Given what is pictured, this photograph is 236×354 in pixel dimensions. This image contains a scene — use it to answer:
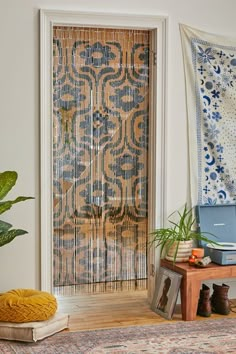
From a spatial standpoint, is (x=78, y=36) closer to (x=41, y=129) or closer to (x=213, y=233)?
(x=41, y=129)

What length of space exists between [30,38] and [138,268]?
2.01 m

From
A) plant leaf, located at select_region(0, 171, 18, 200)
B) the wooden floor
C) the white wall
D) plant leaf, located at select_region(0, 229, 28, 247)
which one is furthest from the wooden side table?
plant leaf, located at select_region(0, 171, 18, 200)

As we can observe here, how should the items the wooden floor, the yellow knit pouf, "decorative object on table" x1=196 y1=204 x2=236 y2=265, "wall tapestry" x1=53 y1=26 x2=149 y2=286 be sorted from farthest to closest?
"decorative object on table" x1=196 y1=204 x2=236 y2=265 → "wall tapestry" x1=53 y1=26 x2=149 y2=286 → the wooden floor → the yellow knit pouf

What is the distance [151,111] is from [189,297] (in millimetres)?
1453

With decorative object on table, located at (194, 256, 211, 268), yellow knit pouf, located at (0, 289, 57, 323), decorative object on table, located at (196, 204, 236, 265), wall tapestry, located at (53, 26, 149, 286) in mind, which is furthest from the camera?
decorative object on table, located at (196, 204, 236, 265)

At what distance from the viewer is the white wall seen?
4543 millimetres

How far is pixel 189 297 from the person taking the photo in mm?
4559

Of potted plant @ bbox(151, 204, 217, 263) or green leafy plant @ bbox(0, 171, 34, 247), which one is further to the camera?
potted plant @ bbox(151, 204, 217, 263)

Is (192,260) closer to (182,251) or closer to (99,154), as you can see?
(182,251)

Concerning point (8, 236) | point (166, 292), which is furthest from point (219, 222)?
point (8, 236)

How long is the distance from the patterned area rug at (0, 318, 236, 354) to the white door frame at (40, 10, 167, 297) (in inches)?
25.4

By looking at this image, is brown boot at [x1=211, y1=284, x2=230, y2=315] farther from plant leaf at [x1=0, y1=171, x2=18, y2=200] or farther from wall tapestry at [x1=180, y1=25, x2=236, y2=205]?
plant leaf at [x1=0, y1=171, x2=18, y2=200]

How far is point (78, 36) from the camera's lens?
482 centimetres

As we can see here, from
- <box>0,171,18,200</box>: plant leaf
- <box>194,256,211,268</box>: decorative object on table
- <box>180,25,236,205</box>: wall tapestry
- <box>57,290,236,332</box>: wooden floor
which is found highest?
<box>180,25,236,205</box>: wall tapestry
